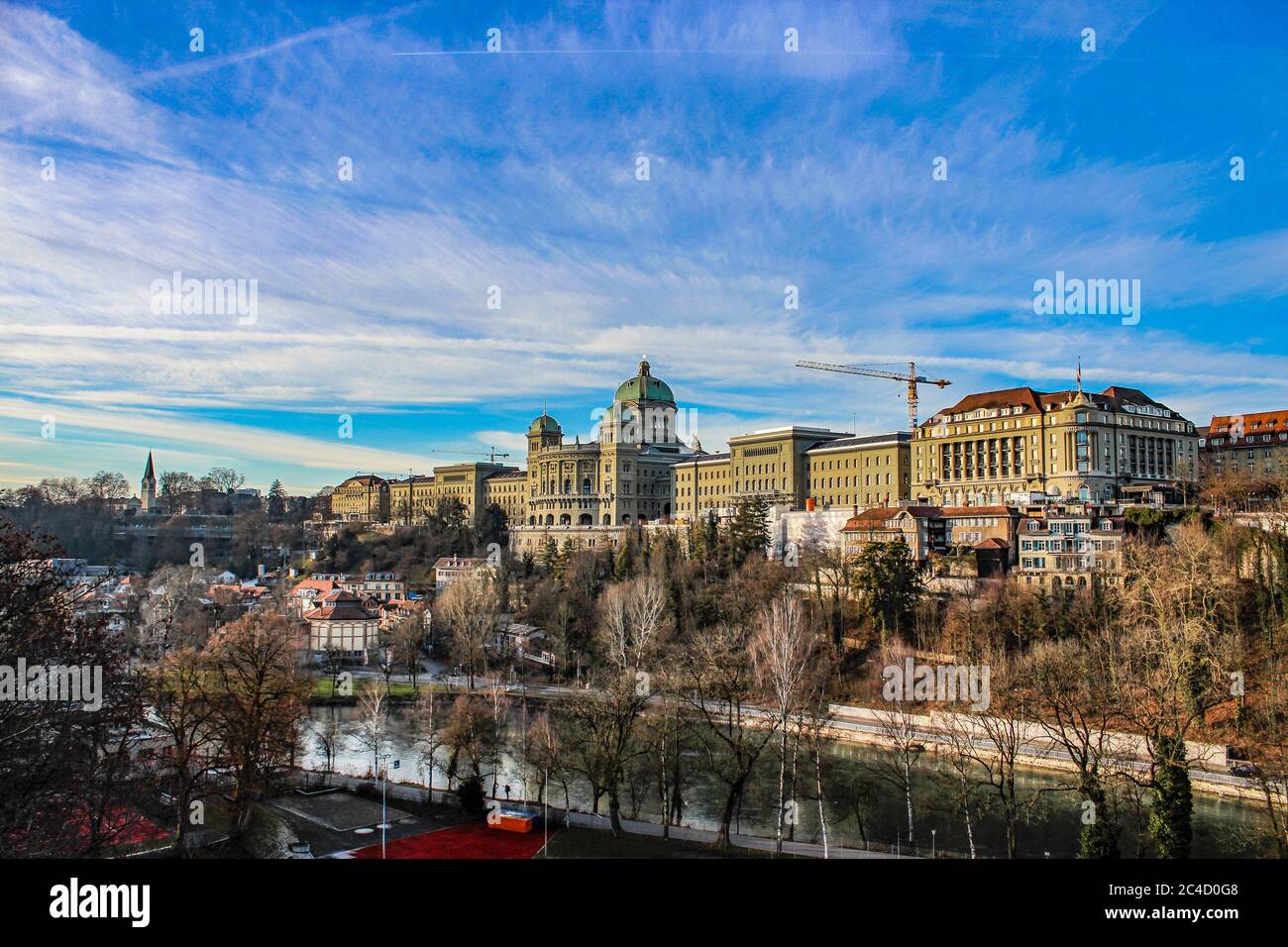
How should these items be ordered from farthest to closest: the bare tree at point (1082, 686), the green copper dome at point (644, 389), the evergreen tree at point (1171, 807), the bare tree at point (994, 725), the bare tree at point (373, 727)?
1. the green copper dome at point (644, 389)
2. the bare tree at point (373, 727)
3. the bare tree at point (994, 725)
4. the bare tree at point (1082, 686)
5. the evergreen tree at point (1171, 807)

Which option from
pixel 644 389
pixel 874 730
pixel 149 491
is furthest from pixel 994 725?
pixel 149 491

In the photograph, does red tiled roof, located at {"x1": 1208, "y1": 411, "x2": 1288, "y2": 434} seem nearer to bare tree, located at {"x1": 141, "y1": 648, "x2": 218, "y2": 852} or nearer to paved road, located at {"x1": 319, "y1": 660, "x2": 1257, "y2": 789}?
paved road, located at {"x1": 319, "y1": 660, "x2": 1257, "y2": 789}

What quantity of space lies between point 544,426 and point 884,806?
151ft

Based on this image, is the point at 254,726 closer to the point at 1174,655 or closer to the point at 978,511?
the point at 1174,655

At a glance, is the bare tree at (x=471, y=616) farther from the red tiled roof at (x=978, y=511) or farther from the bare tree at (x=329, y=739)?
the red tiled roof at (x=978, y=511)

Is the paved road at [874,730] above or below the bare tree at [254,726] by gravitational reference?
below

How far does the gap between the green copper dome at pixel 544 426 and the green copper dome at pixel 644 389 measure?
504 centimetres

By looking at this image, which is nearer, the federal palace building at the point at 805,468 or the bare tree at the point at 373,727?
the bare tree at the point at 373,727

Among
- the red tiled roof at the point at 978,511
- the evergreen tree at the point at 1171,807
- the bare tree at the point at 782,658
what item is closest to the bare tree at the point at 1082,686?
the evergreen tree at the point at 1171,807

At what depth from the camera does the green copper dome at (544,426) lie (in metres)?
60.9

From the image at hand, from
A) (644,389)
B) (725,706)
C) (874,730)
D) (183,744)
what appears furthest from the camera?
(644,389)

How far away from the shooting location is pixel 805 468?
45656mm

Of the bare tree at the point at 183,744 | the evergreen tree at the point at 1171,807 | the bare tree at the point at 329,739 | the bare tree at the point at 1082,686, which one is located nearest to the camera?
the evergreen tree at the point at 1171,807

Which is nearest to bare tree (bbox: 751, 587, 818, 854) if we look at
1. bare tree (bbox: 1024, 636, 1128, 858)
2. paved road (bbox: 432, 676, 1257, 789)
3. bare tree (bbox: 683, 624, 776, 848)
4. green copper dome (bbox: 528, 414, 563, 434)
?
bare tree (bbox: 683, 624, 776, 848)
